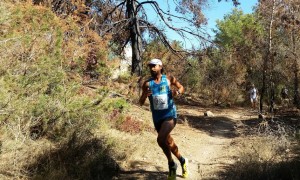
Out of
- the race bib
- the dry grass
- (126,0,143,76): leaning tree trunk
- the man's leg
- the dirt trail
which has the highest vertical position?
(126,0,143,76): leaning tree trunk

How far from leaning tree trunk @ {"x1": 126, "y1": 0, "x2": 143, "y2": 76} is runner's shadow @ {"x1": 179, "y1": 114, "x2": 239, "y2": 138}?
2.80m

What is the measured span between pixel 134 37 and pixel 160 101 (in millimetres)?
9181

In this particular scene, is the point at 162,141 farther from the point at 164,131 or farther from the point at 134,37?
the point at 134,37

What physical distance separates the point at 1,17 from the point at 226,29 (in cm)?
4702

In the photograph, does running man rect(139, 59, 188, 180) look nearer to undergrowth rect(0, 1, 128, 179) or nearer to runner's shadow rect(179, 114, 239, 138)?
undergrowth rect(0, 1, 128, 179)

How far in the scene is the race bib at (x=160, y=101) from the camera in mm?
5441

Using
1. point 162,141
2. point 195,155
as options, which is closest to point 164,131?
point 162,141

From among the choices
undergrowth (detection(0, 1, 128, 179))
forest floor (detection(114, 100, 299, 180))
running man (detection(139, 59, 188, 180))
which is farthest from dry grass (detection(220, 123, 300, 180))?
undergrowth (detection(0, 1, 128, 179))

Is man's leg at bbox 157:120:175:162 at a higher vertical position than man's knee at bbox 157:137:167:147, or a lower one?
higher

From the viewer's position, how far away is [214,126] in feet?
43.1

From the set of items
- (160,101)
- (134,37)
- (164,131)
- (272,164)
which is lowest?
(272,164)

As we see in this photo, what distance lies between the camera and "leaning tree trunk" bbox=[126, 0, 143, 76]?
14.1 meters

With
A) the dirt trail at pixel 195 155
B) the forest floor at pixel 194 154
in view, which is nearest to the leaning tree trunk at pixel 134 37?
the dirt trail at pixel 195 155

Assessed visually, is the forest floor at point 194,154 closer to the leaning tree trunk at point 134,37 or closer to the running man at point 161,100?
the running man at point 161,100
